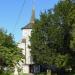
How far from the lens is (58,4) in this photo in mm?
78375

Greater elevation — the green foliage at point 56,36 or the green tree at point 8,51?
the green foliage at point 56,36

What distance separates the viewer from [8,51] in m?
40.0

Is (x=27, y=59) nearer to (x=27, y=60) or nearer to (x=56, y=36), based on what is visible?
(x=27, y=60)

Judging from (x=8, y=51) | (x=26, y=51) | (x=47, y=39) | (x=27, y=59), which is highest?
(x=47, y=39)

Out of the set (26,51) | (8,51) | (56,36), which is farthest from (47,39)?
(8,51)

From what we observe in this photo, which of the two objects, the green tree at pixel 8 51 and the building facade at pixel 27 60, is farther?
the building facade at pixel 27 60

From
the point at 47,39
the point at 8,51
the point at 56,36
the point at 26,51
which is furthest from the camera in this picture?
the point at 26,51

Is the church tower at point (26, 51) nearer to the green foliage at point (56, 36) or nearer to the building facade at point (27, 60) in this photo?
the building facade at point (27, 60)

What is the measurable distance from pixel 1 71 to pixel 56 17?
40.6 meters

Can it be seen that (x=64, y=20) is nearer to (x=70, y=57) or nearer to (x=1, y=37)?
(x=70, y=57)

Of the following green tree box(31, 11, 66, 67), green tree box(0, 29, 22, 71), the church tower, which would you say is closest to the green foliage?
green tree box(31, 11, 66, 67)

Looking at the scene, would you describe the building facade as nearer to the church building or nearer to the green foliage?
the church building

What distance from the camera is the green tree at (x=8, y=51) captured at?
39.2m

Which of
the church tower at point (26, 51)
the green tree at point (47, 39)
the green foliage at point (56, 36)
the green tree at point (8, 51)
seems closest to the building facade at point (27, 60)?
the church tower at point (26, 51)
